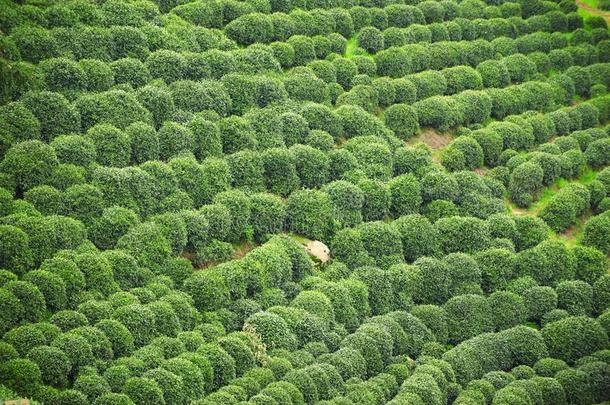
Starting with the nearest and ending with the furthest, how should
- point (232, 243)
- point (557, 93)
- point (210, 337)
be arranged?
1. point (210, 337)
2. point (232, 243)
3. point (557, 93)

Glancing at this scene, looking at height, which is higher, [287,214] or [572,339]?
[287,214]

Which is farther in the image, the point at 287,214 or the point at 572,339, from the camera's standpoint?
the point at 287,214

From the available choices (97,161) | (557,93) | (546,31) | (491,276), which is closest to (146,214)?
(97,161)

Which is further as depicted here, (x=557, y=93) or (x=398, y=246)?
(x=557, y=93)

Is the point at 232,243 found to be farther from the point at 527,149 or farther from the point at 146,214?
the point at 527,149

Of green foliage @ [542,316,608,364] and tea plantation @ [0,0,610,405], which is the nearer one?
tea plantation @ [0,0,610,405]

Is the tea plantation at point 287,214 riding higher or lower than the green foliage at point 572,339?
higher

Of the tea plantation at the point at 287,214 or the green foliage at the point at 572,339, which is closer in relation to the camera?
the tea plantation at the point at 287,214

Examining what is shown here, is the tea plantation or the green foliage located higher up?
the tea plantation
